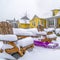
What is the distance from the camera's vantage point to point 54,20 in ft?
71.3

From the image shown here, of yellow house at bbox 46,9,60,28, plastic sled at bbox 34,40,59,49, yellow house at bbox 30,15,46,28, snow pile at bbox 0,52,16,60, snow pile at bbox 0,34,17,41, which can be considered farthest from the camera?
yellow house at bbox 30,15,46,28

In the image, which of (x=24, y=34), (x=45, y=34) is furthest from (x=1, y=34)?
(x=45, y=34)

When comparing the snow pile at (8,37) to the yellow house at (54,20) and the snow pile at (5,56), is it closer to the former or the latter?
the snow pile at (5,56)

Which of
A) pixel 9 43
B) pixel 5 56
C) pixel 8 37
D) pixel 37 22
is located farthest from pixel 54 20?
pixel 5 56

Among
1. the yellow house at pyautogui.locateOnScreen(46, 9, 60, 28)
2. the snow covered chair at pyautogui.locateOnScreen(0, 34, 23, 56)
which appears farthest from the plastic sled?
the yellow house at pyautogui.locateOnScreen(46, 9, 60, 28)

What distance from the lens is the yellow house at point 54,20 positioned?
21241mm

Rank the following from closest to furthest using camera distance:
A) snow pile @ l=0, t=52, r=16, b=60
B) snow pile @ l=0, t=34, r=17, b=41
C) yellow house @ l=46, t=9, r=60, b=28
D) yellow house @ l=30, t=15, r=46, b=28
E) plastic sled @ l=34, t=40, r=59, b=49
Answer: snow pile @ l=0, t=52, r=16, b=60
snow pile @ l=0, t=34, r=17, b=41
plastic sled @ l=34, t=40, r=59, b=49
yellow house @ l=46, t=9, r=60, b=28
yellow house @ l=30, t=15, r=46, b=28

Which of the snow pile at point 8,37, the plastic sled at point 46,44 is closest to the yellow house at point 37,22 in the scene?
the plastic sled at point 46,44

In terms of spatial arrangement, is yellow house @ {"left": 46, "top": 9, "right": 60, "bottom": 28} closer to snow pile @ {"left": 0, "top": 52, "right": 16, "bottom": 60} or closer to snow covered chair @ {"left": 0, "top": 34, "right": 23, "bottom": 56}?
snow covered chair @ {"left": 0, "top": 34, "right": 23, "bottom": 56}

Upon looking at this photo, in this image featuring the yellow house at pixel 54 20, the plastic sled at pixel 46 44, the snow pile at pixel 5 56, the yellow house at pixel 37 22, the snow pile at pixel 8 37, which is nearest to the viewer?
the snow pile at pixel 5 56

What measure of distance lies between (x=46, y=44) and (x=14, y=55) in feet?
9.24

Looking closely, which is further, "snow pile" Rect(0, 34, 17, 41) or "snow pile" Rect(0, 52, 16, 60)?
"snow pile" Rect(0, 34, 17, 41)

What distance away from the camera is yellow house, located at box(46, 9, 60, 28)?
21.2 m

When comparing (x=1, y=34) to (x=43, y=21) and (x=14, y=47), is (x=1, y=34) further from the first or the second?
(x=43, y=21)
